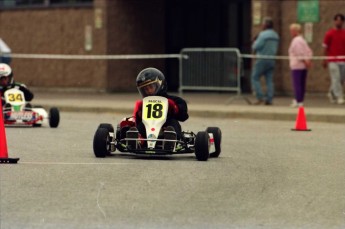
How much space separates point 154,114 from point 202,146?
2.46 ft

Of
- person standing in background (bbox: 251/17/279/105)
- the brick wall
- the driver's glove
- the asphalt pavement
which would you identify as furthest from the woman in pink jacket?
the driver's glove

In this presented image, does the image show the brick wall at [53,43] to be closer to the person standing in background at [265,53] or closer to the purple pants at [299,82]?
the person standing in background at [265,53]

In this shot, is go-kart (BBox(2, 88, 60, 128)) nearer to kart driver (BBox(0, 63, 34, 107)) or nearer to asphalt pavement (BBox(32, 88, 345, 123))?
kart driver (BBox(0, 63, 34, 107))

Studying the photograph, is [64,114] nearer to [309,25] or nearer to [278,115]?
[278,115]

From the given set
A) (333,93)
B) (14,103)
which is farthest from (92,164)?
(333,93)

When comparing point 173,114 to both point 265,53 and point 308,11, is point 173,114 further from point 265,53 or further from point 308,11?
point 308,11

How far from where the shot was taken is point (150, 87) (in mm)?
14492

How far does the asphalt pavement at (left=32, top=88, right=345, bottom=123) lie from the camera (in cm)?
2397

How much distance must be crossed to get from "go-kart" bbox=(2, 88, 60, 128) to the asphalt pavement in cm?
523

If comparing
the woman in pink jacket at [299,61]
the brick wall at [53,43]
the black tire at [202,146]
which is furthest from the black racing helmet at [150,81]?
the brick wall at [53,43]

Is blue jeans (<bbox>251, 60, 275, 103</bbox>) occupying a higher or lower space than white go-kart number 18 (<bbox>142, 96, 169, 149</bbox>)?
lower

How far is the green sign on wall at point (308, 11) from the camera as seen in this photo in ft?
98.4

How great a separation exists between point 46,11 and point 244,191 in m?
24.4

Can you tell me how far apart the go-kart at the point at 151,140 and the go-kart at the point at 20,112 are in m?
5.40
